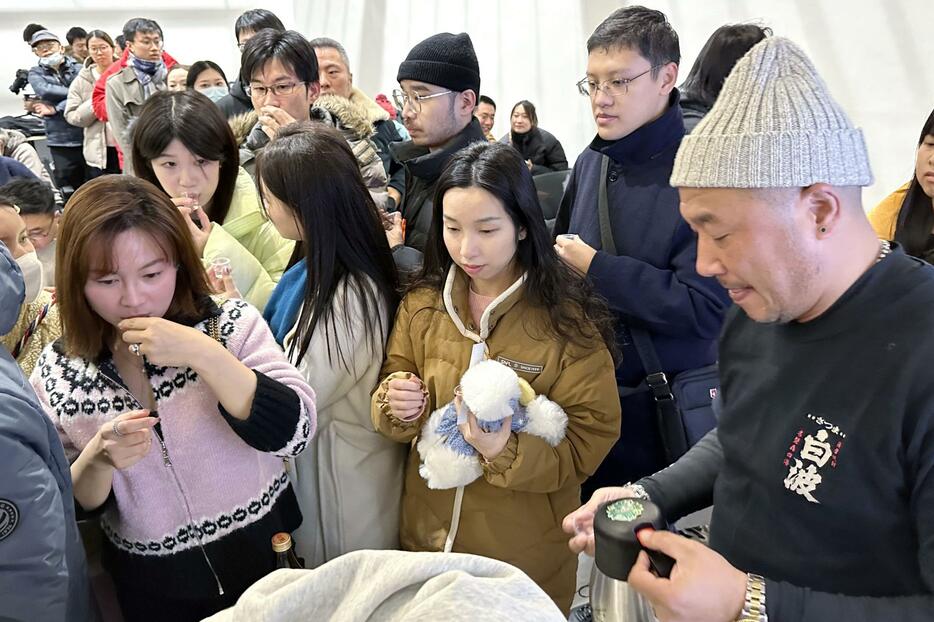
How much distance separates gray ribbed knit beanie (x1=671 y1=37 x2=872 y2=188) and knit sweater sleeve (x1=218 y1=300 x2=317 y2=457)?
0.88m

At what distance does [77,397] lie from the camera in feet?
4.26

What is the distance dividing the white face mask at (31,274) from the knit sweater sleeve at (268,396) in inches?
24.9

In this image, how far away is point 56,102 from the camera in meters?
6.14

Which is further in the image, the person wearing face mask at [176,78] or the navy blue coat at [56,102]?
the navy blue coat at [56,102]

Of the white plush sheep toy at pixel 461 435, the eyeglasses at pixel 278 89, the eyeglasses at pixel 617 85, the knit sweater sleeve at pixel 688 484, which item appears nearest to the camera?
the knit sweater sleeve at pixel 688 484

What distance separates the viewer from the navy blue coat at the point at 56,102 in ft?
19.7

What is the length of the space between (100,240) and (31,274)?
2.07 ft

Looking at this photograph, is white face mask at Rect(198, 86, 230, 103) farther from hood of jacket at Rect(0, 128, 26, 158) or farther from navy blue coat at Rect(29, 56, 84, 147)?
navy blue coat at Rect(29, 56, 84, 147)

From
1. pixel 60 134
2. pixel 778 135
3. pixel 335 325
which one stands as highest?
pixel 778 135

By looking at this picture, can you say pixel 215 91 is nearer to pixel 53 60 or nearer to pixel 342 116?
pixel 342 116

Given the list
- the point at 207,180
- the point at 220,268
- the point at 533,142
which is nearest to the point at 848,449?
the point at 220,268

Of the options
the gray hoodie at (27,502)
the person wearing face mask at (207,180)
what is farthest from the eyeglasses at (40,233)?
the gray hoodie at (27,502)

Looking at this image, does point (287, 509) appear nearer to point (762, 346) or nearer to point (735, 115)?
point (762, 346)

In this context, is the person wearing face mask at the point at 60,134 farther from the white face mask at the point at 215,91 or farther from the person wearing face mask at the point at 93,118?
the white face mask at the point at 215,91
